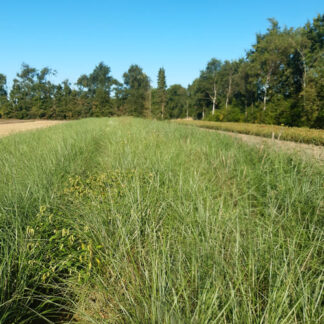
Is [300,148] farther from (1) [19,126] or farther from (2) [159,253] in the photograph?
(1) [19,126]

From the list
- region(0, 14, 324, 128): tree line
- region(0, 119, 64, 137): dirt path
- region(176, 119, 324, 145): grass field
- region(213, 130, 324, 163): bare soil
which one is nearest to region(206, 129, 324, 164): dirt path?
region(213, 130, 324, 163): bare soil

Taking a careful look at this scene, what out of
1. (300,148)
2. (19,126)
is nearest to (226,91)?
(19,126)

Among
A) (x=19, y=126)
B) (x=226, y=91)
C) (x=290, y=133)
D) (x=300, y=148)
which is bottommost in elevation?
(x=19, y=126)

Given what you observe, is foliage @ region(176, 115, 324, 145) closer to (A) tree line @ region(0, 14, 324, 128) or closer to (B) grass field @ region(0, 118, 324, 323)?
(B) grass field @ region(0, 118, 324, 323)

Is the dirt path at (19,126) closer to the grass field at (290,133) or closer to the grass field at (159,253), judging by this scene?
the grass field at (159,253)

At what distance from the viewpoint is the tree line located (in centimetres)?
2323

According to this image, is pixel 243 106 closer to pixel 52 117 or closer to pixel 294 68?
pixel 294 68

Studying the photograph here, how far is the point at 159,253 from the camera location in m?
1.33

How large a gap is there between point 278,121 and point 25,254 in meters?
26.2

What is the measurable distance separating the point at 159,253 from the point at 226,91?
42878mm

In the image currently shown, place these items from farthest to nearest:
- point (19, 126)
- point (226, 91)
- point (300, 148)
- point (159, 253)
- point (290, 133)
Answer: point (226, 91) < point (19, 126) < point (290, 133) < point (300, 148) < point (159, 253)

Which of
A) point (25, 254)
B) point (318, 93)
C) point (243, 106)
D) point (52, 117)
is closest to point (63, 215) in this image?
point (25, 254)

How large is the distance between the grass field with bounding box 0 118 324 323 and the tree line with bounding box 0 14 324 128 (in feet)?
64.5

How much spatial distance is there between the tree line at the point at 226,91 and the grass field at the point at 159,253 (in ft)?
64.5
